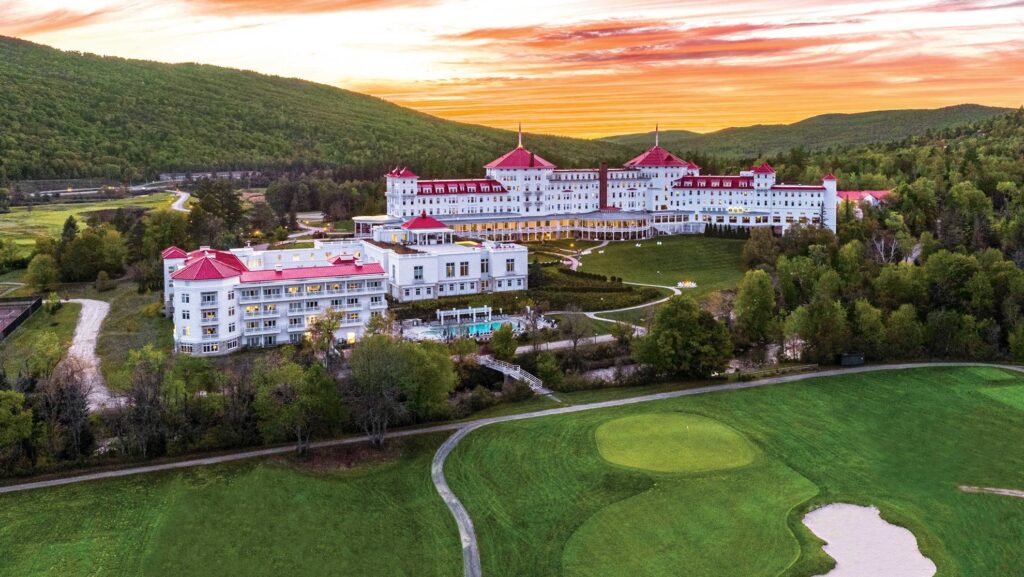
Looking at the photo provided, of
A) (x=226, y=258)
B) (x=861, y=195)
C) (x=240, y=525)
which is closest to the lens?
(x=240, y=525)

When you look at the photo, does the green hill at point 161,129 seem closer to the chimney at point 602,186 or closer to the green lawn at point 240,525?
the chimney at point 602,186

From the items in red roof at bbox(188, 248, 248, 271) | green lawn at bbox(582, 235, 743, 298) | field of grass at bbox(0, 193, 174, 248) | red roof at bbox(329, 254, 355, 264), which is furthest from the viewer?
field of grass at bbox(0, 193, 174, 248)

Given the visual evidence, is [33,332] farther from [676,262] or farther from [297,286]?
[676,262]

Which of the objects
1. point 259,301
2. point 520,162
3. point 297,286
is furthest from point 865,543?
point 520,162

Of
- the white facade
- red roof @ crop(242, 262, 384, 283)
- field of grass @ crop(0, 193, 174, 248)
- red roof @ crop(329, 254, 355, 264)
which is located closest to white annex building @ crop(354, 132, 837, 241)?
red roof @ crop(329, 254, 355, 264)

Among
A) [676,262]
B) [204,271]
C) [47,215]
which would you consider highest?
[47,215]

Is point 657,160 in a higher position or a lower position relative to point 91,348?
higher

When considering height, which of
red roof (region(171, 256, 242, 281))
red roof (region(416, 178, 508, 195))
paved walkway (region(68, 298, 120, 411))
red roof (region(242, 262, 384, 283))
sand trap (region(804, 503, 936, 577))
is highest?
red roof (region(416, 178, 508, 195))

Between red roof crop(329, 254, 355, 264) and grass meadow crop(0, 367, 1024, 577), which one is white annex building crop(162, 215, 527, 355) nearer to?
red roof crop(329, 254, 355, 264)
